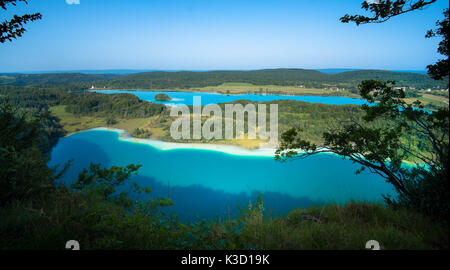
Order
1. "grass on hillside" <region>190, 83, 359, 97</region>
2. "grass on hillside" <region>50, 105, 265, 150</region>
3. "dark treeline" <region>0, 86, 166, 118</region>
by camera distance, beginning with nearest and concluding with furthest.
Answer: "grass on hillside" <region>50, 105, 265, 150</region> → "dark treeline" <region>0, 86, 166, 118</region> → "grass on hillside" <region>190, 83, 359, 97</region>

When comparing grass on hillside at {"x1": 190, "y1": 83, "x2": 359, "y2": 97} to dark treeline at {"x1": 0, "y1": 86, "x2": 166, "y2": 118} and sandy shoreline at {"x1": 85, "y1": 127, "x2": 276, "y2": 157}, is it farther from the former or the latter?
sandy shoreline at {"x1": 85, "y1": 127, "x2": 276, "y2": 157}

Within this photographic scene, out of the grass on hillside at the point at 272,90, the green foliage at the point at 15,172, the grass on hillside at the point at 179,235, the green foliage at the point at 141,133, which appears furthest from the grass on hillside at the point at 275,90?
the green foliage at the point at 15,172

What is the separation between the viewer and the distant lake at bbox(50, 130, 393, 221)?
22100 mm

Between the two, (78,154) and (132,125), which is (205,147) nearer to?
(78,154)

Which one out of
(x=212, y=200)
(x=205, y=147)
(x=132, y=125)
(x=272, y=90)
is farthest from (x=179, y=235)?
(x=272, y=90)

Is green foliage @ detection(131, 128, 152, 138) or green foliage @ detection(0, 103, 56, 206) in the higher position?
green foliage @ detection(0, 103, 56, 206)

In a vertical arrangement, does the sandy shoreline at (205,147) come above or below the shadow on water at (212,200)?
above

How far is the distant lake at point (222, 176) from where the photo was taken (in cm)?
2210

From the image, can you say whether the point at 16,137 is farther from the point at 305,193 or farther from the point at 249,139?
the point at 249,139

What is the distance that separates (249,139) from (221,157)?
8463 millimetres

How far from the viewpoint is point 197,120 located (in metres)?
46.5

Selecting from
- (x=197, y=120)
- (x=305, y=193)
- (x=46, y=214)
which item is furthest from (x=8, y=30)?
(x=197, y=120)

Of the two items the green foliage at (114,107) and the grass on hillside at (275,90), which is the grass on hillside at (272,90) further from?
the green foliage at (114,107)

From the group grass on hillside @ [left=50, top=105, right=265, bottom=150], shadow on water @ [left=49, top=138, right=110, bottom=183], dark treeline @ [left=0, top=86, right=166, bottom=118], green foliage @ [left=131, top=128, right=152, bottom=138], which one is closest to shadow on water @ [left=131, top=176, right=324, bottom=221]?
shadow on water @ [left=49, top=138, right=110, bottom=183]
